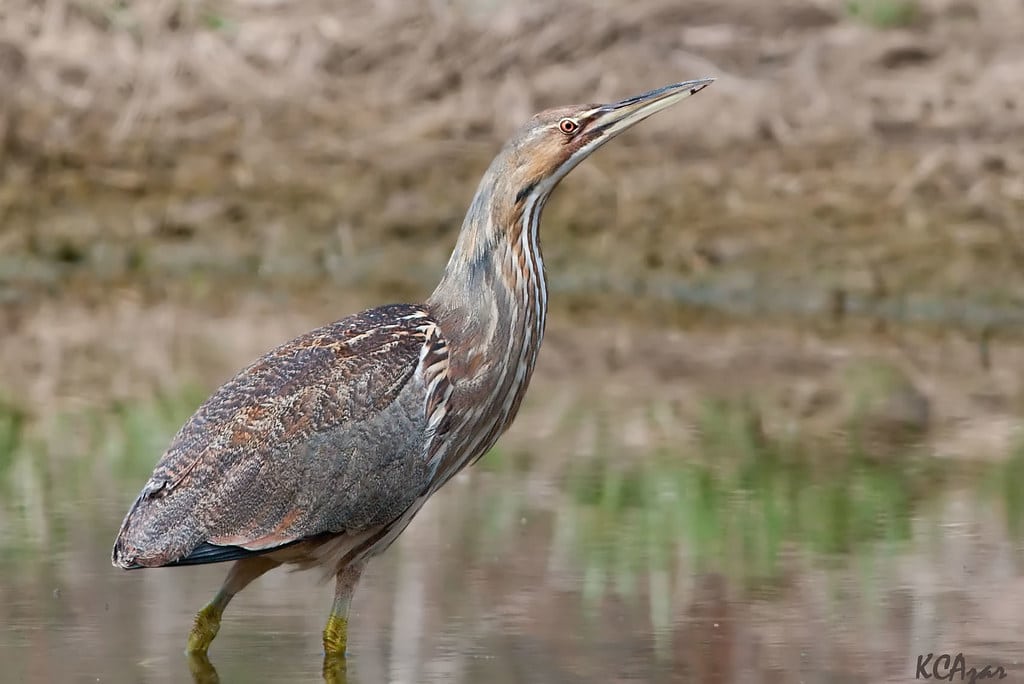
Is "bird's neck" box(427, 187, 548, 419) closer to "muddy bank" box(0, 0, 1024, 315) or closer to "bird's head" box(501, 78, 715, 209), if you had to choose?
"bird's head" box(501, 78, 715, 209)

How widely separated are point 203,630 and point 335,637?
0.37m

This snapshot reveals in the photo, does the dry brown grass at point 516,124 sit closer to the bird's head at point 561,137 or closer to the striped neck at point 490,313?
the bird's head at point 561,137

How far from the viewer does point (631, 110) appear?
6465 mm

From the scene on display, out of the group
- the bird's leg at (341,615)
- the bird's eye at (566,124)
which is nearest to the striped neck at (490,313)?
the bird's eye at (566,124)

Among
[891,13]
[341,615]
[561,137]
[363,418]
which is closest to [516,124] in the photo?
[891,13]

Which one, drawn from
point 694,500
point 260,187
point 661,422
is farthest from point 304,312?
point 694,500

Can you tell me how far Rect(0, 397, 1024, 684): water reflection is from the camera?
230 inches

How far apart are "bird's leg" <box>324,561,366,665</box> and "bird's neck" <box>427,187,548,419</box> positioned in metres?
0.59

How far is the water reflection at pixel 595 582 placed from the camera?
230 inches

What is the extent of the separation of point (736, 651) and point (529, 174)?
5.00 ft

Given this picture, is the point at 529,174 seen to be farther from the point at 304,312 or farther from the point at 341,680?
the point at 304,312

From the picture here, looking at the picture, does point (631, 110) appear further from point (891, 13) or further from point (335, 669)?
point (891, 13)
